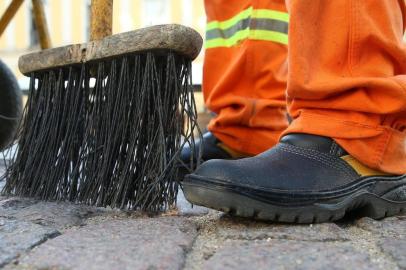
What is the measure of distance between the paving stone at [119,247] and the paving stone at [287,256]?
0.06 meters

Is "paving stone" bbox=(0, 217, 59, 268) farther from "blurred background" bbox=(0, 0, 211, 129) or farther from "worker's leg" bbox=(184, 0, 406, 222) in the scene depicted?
"blurred background" bbox=(0, 0, 211, 129)

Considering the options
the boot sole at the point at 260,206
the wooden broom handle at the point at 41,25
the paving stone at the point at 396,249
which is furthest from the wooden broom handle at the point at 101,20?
the wooden broom handle at the point at 41,25

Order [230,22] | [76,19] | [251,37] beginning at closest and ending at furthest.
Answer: [251,37] < [230,22] < [76,19]

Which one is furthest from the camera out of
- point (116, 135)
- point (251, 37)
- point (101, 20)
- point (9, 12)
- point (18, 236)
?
point (9, 12)

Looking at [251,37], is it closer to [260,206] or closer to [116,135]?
[116,135]

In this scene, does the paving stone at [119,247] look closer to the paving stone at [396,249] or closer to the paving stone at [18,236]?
the paving stone at [18,236]

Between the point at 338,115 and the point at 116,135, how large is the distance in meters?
0.43

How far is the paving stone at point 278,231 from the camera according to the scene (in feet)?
2.75

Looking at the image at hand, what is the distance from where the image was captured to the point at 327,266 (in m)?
0.70

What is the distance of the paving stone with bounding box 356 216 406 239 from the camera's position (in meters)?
0.92

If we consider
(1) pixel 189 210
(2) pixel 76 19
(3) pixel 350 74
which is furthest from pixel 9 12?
(2) pixel 76 19

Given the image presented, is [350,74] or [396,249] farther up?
[350,74]

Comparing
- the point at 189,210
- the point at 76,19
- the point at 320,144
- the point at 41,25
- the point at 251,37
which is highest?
the point at 76,19

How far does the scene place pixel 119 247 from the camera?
780 mm
